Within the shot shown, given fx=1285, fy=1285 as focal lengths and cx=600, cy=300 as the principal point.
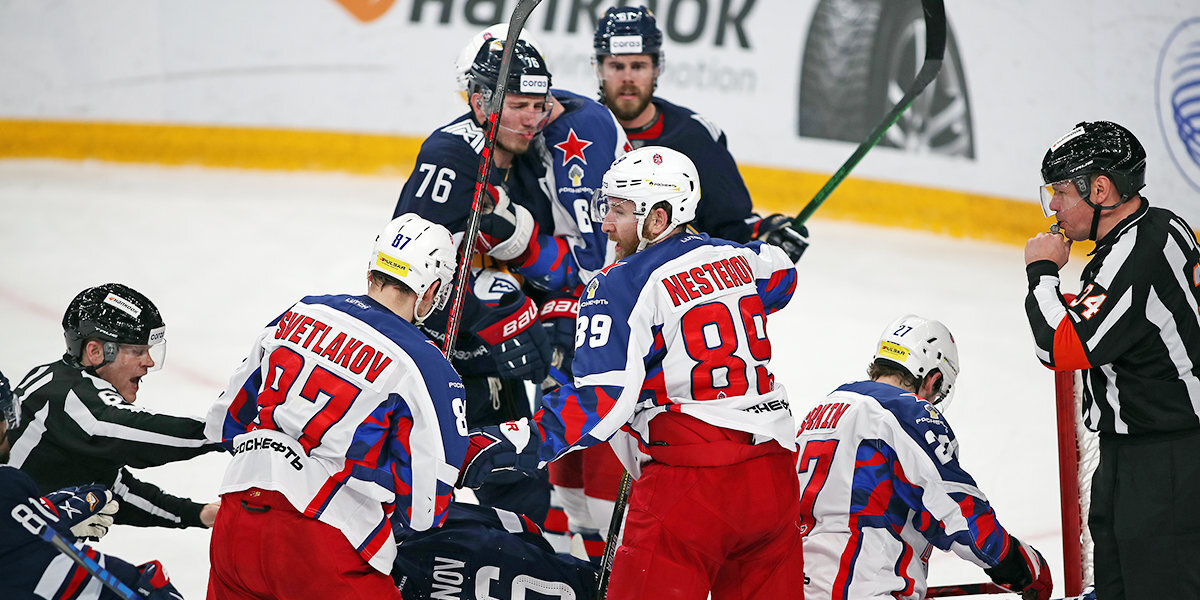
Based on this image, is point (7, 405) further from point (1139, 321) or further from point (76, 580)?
point (1139, 321)

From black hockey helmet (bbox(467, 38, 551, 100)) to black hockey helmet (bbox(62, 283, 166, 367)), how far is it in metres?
1.23

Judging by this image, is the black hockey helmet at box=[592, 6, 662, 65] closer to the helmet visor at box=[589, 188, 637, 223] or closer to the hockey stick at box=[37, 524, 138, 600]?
the helmet visor at box=[589, 188, 637, 223]

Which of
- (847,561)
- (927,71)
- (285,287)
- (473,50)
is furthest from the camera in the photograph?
(285,287)

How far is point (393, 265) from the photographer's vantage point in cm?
294

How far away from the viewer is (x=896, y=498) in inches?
130

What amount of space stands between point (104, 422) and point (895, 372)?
2128mm

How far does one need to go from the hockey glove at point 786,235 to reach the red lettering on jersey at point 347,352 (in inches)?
73.4

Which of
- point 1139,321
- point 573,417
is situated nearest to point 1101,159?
point 1139,321

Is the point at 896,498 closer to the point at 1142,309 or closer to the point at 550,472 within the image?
the point at 1142,309

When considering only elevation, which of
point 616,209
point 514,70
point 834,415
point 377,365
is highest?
point 514,70

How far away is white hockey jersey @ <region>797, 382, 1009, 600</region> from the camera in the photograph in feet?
10.5

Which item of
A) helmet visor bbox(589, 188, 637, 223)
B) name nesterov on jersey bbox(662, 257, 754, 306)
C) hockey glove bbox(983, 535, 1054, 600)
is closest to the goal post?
hockey glove bbox(983, 535, 1054, 600)

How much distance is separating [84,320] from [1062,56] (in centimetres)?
650

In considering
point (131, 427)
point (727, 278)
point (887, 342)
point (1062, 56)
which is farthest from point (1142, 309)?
point (1062, 56)
